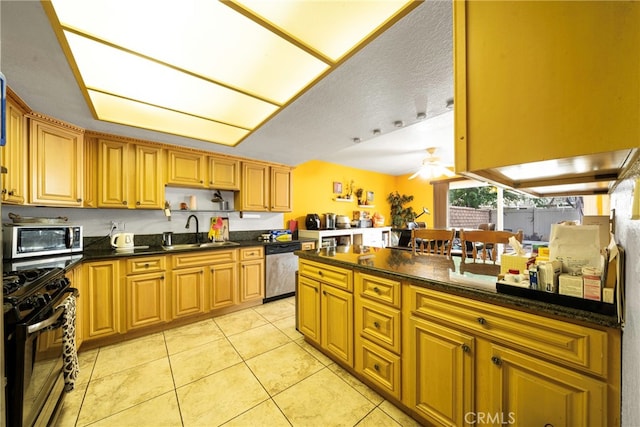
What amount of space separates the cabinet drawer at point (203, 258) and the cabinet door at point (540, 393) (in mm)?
2756

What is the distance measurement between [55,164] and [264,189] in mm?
2199

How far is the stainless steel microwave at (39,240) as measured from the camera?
6.18 ft

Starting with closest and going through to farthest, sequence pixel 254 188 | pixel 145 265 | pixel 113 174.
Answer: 1. pixel 145 265
2. pixel 113 174
3. pixel 254 188

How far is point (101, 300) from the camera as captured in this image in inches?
89.7

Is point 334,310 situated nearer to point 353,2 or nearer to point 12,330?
point 12,330

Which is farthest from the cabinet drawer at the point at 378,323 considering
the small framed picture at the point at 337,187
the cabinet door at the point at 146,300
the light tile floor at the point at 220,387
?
the small framed picture at the point at 337,187

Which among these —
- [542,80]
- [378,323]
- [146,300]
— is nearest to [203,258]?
[146,300]

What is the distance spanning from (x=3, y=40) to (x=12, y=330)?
4.63ft

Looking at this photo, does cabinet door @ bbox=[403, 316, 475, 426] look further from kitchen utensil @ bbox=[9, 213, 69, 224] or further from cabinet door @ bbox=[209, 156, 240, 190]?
kitchen utensil @ bbox=[9, 213, 69, 224]

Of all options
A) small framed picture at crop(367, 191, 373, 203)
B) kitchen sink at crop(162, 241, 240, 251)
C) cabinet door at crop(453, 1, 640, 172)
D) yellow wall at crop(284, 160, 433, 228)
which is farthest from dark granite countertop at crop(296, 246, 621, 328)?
small framed picture at crop(367, 191, 373, 203)

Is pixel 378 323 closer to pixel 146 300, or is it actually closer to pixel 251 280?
pixel 251 280

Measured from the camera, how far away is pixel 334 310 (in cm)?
192

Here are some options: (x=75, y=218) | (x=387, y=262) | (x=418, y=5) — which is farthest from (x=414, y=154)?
(x=75, y=218)

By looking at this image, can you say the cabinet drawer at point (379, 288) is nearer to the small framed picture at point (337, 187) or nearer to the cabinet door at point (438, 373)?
the cabinet door at point (438, 373)
